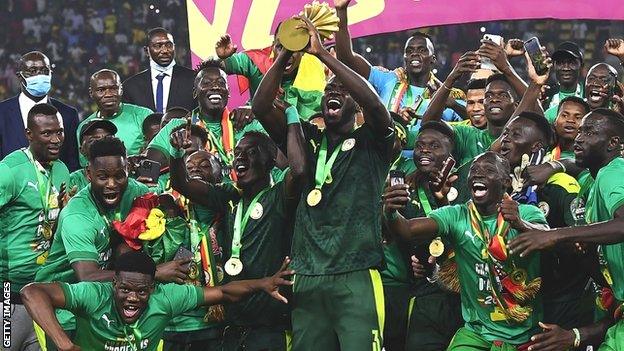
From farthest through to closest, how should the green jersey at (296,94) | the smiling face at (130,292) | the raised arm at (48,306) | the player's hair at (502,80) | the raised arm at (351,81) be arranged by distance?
the green jersey at (296,94), the player's hair at (502,80), the smiling face at (130,292), the raised arm at (351,81), the raised arm at (48,306)

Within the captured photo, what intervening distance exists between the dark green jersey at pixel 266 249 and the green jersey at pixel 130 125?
9.15 ft

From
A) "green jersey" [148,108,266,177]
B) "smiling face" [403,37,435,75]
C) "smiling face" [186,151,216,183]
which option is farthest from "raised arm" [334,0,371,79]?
"smiling face" [186,151,216,183]

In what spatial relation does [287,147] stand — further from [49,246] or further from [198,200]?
[49,246]

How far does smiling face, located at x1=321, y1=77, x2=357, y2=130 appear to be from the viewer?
8.11m

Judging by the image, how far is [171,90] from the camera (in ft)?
39.9

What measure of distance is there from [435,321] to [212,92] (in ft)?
7.85

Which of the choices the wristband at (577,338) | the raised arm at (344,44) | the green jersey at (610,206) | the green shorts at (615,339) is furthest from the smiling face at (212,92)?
the green shorts at (615,339)

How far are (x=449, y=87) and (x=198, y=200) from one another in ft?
6.61

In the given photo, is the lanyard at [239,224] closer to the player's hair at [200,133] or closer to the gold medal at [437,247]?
the gold medal at [437,247]

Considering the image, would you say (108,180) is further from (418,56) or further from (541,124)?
(418,56)

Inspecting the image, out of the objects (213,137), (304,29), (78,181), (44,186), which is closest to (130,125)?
(213,137)

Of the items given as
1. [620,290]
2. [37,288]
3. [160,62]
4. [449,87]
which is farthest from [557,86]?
[37,288]

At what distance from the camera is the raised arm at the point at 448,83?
9.76m

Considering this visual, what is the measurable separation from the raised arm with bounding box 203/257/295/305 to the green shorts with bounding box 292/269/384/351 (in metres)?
0.17
